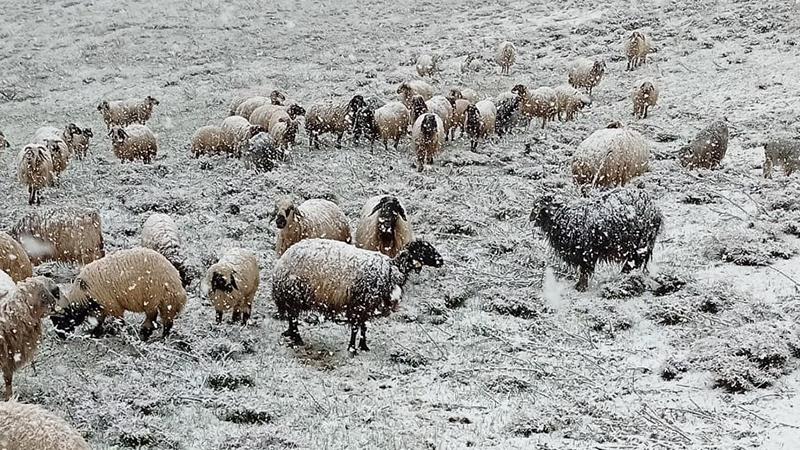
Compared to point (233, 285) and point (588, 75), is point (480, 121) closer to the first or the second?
point (588, 75)

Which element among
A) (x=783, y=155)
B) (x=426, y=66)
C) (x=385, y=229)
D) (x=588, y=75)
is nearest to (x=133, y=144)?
(x=385, y=229)

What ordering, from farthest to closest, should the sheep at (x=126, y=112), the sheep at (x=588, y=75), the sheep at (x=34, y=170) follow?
the sheep at (x=126, y=112)
the sheep at (x=588, y=75)
the sheep at (x=34, y=170)

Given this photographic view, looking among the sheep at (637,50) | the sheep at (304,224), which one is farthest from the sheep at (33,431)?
the sheep at (637,50)

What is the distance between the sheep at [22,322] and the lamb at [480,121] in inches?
424

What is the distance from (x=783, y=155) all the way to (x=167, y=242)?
10060mm

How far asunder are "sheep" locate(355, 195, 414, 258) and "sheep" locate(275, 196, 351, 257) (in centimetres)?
33

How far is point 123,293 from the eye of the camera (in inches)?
330

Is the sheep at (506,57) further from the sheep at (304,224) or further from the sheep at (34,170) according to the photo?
the sheep at (34,170)

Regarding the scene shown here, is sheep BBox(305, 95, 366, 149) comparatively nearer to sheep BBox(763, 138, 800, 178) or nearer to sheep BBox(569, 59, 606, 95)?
sheep BBox(569, 59, 606, 95)

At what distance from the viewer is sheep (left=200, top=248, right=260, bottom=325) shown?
29.2 ft

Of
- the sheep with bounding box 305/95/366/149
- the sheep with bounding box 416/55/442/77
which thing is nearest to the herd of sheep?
the sheep with bounding box 305/95/366/149

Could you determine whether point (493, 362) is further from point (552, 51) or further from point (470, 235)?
point (552, 51)

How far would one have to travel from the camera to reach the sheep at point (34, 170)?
44.8 feet

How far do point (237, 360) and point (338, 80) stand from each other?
Answer: 58.0 feet
